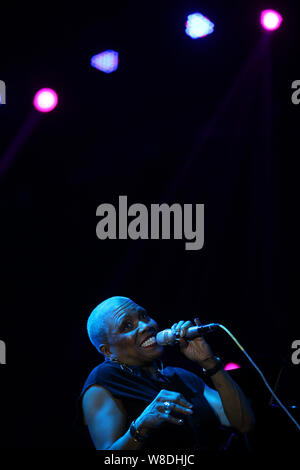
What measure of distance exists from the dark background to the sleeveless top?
308 millimetres

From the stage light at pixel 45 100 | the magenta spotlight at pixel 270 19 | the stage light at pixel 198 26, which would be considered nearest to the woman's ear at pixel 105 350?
the stage light at pixel 45 100

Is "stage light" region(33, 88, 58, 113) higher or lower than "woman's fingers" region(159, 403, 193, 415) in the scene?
higher

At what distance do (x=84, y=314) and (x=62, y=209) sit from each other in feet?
2.72

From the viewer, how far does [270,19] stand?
3.11 m

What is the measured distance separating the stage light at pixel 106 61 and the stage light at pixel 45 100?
0.34 meters

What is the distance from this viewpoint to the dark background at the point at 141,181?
3.17m

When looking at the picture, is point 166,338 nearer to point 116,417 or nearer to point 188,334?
point 188,334

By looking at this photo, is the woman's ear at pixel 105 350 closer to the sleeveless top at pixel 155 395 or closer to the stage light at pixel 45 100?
the sleeveless top at pixel 155 395

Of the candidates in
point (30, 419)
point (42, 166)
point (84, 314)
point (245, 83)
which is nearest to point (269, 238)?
point (245, 83)

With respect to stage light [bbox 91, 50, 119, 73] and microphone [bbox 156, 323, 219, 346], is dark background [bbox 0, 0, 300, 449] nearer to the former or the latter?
stage light [bbox 91, 50, 119, 73]

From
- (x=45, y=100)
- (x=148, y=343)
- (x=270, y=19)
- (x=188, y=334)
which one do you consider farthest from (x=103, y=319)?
(x=270, y=19)

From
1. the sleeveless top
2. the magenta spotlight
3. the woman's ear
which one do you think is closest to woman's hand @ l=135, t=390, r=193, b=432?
the sleeveless top

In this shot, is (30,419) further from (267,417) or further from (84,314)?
(267,417)

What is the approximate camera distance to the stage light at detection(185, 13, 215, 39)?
309 centimetres
